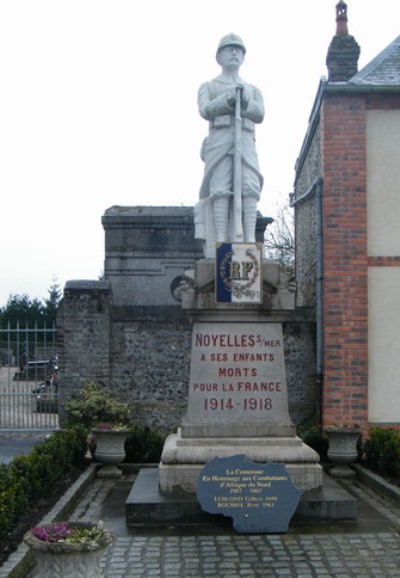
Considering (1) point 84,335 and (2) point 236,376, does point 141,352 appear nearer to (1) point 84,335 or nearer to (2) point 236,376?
(1) point 84,335

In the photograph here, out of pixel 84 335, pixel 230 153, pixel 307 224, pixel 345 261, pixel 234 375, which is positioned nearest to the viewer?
pixel 234 375

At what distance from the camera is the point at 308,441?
33.9 ft

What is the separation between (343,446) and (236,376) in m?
2.82

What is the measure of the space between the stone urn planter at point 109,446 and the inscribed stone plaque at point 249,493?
3501 millimetres

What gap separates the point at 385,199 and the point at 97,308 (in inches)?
211

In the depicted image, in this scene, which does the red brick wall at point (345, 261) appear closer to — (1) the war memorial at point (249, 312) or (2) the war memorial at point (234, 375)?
(1) the war memorial at point (249, 312)

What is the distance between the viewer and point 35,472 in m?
7.41

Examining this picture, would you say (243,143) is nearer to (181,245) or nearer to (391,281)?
(391,281)

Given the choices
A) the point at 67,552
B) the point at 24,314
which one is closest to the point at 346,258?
the point at 67,552

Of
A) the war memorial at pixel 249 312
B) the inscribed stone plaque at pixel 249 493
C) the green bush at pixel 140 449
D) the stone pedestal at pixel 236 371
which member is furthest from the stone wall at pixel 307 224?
the inscribed stone plaque at pixel 249 493

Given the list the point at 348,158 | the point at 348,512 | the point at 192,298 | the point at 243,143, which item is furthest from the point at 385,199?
the point at 348,512

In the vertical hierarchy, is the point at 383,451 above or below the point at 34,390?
above

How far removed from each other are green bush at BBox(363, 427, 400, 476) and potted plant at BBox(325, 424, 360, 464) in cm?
25

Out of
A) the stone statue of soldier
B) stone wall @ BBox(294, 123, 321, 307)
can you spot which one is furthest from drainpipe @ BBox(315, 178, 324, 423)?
the stone statue of soldier
